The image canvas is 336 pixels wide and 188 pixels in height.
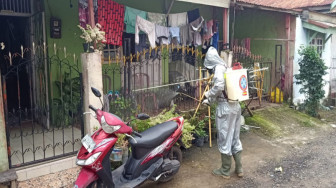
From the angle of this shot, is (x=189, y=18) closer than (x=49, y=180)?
No

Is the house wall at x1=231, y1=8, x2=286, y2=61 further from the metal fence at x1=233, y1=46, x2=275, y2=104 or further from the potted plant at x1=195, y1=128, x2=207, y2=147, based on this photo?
the potted plant at x1=195, y1=128, x2=207, y2=147

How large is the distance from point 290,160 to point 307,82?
3781mm

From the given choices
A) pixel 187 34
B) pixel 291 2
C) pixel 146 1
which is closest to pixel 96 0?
pixel 146 1

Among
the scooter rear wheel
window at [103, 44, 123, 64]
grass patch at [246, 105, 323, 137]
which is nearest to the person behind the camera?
the scooter rear wheel

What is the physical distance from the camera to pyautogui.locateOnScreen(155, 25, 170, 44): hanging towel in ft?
25.1

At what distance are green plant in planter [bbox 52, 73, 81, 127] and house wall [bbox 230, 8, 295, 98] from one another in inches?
229

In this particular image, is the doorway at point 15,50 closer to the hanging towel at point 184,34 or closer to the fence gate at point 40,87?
the fence gate at point 40,87

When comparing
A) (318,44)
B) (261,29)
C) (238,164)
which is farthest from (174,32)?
(318,44)

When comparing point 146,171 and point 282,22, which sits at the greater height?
point 282,22

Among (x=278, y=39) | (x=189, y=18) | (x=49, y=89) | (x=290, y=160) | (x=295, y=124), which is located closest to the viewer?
(x=290, y=160)

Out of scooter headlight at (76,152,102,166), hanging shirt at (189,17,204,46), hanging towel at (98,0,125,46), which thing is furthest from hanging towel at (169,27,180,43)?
scooter headlight at (76,152,102,166)

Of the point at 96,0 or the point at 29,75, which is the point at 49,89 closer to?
the point at 29,75

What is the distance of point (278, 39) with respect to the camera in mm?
9266

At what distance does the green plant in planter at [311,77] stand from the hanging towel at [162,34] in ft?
12.7
